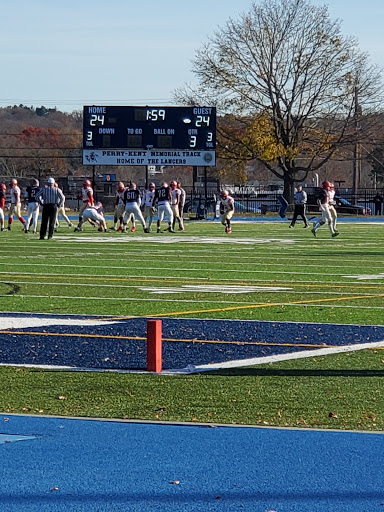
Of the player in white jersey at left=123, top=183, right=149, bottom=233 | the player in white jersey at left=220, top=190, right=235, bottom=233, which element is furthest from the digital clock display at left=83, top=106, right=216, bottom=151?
the player in white jersey at left=123, top=183, right=149, bottom=233

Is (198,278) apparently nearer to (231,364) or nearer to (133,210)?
(231,364)

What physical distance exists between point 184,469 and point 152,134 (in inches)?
1874

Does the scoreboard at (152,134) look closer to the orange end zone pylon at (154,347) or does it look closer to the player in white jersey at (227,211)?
the player in white jersey at (227,211)

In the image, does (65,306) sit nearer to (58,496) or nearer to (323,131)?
(58,496)

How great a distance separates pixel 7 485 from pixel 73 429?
1326 millimetres

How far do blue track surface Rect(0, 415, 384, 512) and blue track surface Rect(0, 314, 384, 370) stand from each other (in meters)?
2.57

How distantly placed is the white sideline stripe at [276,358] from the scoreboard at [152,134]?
42672 mm

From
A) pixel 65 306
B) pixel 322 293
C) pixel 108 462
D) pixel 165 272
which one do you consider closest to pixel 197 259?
pixel 165 272

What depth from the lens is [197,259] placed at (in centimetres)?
2273

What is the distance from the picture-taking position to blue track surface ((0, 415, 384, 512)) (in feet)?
17.7

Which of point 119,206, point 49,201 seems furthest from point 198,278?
point 119,206

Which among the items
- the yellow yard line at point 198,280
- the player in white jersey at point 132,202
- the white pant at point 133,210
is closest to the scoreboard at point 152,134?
the white pant at point 133,210

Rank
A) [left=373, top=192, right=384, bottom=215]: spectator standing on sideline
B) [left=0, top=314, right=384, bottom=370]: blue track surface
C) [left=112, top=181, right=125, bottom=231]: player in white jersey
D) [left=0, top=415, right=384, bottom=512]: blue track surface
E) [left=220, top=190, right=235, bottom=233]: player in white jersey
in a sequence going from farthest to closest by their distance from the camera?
[left=373, top=192, right=384, bottom=215]: spectator standing on sideline < [left=112, top=181, right=125, bottom=231]: player in white jersey < [left=220, top=190, right=235, bottom=233]: player in white jersey < [left=0, top=314, right=384, bottom=370]: blue track surface < [left=0, top=415, right=384, bottom=512]: blue track surface

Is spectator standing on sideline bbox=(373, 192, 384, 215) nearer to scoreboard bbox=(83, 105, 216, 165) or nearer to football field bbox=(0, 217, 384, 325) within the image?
scoreboard bbox=(83, 105, 216, 165)
